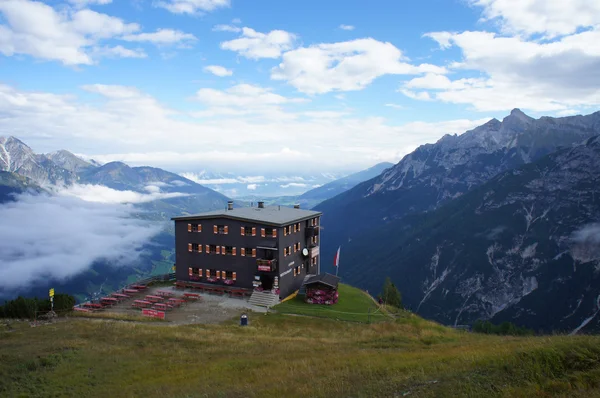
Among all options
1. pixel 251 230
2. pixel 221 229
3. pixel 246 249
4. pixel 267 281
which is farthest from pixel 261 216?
pixel 267 281

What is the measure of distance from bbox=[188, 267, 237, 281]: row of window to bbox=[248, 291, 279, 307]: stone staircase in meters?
5.54

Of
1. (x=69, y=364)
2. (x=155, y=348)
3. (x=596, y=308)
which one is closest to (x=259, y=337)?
(x=155, y=348)

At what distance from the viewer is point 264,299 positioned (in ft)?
179

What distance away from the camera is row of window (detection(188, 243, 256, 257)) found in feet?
192

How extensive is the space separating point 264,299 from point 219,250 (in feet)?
36.4

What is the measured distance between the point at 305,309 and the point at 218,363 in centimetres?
2680

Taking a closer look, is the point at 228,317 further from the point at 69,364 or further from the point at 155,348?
the point at 69,364

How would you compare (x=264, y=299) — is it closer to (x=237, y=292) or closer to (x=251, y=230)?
(x=237, y=292)

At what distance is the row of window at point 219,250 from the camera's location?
2309 inches

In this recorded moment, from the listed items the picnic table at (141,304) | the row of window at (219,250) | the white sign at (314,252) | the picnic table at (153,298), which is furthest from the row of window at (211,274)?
the white sign at (314,252)

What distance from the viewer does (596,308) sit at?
611 feet

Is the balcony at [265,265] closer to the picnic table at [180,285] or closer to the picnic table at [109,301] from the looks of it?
the picnic table at [180,285]

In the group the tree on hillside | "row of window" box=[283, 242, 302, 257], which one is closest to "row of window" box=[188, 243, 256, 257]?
"row of window" box=[283, 242, 302, 257]

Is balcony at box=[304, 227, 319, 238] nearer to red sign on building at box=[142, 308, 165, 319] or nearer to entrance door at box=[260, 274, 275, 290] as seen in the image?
entrance door at box=[260, 274, 275, 290]
